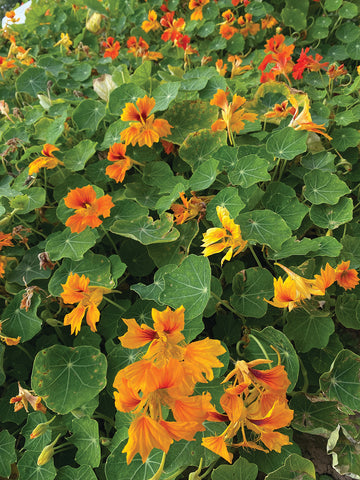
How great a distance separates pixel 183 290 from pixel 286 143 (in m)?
0.66

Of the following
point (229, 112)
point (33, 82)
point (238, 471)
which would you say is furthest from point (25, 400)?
point (33, 82)

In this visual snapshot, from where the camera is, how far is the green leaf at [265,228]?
3.58ft

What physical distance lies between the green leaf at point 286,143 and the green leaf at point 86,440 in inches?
40.6

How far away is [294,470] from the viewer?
34.1 inches

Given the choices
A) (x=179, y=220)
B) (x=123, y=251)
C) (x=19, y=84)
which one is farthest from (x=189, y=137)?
(x=19, y=84)

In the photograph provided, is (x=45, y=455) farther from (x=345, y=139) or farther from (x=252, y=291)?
(x=345, y=139)

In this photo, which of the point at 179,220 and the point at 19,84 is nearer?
the point at 179,220

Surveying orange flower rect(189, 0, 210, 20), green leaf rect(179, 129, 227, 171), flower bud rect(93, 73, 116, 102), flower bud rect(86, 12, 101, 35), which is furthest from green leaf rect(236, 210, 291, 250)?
flower bud rect(86, 12, 101, 35)

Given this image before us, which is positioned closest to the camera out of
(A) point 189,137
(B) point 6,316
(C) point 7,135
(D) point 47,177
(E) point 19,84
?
(B) point 6,316

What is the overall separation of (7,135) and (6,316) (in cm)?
92

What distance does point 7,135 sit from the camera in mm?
1708

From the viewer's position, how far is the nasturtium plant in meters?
0.76

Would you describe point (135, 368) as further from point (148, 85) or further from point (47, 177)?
point (148, 85)

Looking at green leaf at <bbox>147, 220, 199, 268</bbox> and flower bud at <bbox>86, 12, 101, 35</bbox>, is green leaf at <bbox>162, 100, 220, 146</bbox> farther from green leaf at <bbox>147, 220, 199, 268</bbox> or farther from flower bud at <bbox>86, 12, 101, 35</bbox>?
flower bud at <bbox>86, 12, 101, 35</bbox>
